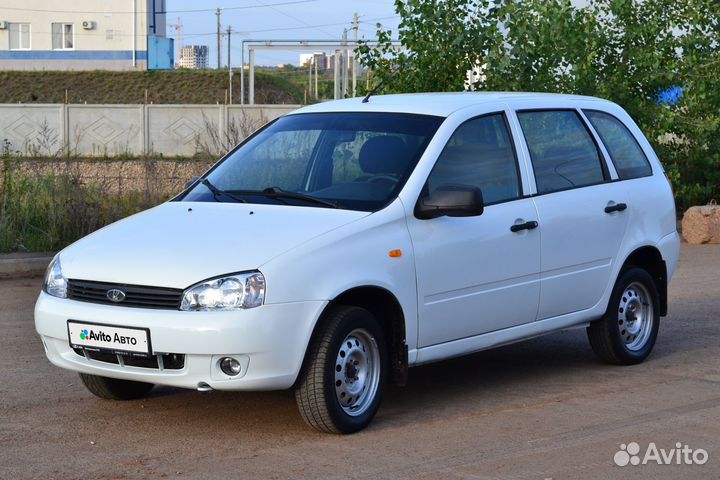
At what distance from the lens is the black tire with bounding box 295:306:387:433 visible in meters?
6.28

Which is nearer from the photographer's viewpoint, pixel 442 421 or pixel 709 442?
pixel 709 442

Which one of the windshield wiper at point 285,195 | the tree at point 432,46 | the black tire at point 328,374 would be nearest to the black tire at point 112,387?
the windshield wiper at point 285,195

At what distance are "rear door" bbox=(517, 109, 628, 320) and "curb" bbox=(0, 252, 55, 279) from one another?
648cm

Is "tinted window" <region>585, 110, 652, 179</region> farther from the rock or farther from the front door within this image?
the rock

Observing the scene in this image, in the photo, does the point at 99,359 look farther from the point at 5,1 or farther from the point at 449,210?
the point at 5,1

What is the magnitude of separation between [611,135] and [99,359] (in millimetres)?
3968

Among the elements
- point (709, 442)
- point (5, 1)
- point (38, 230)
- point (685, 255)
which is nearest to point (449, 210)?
point (709, 442)

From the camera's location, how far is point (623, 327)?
8.56 meters

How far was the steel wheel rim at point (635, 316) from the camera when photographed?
28.0 feet

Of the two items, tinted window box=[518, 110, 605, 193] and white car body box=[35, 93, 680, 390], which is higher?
tinted window box=[518, 110, 605, 193]

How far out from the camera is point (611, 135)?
28.4 ft

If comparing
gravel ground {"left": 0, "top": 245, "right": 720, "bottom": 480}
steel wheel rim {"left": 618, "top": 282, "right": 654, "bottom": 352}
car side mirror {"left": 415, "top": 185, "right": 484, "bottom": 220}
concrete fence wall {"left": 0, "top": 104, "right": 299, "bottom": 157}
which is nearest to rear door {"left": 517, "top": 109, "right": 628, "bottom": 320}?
steel wheel rim {"left": 618, "top": 282, "right": 654, "bottom": 352}

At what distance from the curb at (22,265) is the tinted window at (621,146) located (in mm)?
6418

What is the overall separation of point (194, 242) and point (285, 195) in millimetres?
818
